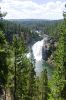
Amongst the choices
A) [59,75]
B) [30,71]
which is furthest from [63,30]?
[30,71]

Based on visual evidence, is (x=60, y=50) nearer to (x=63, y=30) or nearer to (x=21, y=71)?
(x=63, y=30)

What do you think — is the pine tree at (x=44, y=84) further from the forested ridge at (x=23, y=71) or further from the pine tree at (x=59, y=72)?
the pine tree at (x=59, y=72)

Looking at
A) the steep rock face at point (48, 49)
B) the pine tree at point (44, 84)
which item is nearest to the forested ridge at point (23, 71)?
the pine tree at point (44, 84)

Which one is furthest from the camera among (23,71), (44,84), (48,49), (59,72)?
(48,49)

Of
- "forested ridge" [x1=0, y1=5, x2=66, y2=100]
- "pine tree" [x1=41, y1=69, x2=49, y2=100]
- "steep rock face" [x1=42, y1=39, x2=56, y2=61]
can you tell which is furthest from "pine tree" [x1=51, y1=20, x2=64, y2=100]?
"steep rock face" [x1=42, y1=39, x2=56, y2=61]

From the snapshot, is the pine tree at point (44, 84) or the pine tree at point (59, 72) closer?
the pine tree at point (59, 72)

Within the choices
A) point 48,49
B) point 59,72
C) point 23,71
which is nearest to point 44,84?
point 23,71

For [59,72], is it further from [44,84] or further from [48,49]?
[48,49]

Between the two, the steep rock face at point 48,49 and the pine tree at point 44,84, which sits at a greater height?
the steep rock face at point 48,49

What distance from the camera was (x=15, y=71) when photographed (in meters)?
37.2

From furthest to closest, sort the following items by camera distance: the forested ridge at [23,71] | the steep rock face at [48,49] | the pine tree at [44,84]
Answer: the steep rock face at [48,49] → the pine tree at [44,84] → the forested ridge at [23,71]

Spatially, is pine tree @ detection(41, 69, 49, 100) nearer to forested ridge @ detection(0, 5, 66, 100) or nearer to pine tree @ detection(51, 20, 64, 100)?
forested ridge @ detection(0, 5, 66, 100)

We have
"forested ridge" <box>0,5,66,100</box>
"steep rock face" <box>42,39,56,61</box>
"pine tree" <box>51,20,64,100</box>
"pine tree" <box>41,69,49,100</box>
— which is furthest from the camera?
"steep rock face" <box>42,39,56,61</box>

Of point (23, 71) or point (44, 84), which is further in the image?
point (44, 84)
